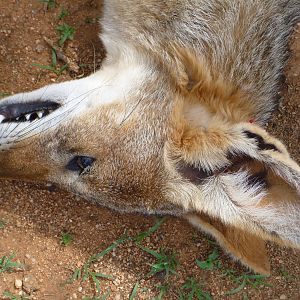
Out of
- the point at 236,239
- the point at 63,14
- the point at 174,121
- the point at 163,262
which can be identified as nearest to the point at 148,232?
the point at 163,262

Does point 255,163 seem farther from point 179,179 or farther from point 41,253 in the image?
point 41,253

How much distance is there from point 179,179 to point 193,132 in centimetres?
36

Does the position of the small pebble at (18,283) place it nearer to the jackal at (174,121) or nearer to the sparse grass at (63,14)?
the jackal at (174,121)

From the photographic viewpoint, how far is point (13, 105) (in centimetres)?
450

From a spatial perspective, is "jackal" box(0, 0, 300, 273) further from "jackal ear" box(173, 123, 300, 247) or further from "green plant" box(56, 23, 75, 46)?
"green plant" box(56, 23, 75, 46)

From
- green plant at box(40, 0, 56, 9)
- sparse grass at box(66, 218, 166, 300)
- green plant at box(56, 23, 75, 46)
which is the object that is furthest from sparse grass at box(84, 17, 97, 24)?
sparse grass at box(66, 218, 166, 300)

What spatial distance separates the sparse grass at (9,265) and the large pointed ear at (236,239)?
172cm

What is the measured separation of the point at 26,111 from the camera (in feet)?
14.6

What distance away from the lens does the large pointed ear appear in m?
4.53

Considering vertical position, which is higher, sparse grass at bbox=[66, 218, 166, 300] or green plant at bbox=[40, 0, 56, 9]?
green plant at bbox=[40, 0, 56, 9]

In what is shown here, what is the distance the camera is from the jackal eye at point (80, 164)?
165 inches

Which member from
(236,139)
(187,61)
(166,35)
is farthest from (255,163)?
(166,35)

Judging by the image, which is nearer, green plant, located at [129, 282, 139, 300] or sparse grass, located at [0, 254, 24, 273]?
sparse grass, located at [0, 254, 24, 273]

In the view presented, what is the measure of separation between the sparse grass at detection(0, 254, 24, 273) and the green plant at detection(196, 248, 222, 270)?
172cm
